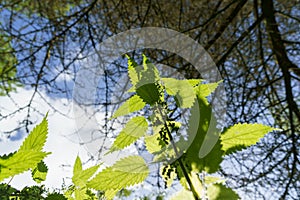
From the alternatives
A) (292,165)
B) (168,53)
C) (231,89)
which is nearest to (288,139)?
(292,165)

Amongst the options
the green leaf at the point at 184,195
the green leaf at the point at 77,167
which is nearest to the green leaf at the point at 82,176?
the green leaf at the point at 77,167

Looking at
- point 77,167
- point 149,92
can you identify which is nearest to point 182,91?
point 149,92

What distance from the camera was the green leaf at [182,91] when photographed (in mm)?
243

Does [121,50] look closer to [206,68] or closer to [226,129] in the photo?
[206,68]

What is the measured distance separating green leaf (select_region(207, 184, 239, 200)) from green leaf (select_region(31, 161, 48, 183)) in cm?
14

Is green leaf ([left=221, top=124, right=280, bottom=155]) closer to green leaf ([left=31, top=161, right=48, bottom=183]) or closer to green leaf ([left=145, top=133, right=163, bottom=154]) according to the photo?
green leaf ([left=145, top=133, right=163, bottom=154])

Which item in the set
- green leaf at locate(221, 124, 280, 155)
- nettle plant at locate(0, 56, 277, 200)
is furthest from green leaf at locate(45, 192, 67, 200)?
green leaf at locate(221, 124, 280, 155)

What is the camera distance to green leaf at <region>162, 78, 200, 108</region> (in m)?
0.24

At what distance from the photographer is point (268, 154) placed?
6.62 feet

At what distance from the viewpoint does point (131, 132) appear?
10.9 inches

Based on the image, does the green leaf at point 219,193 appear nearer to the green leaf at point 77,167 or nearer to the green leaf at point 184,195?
the green leaf at point 184,195

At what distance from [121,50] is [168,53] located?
1.07ft

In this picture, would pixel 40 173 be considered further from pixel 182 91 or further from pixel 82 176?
pixel 182 91

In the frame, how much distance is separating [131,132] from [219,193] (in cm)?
8
